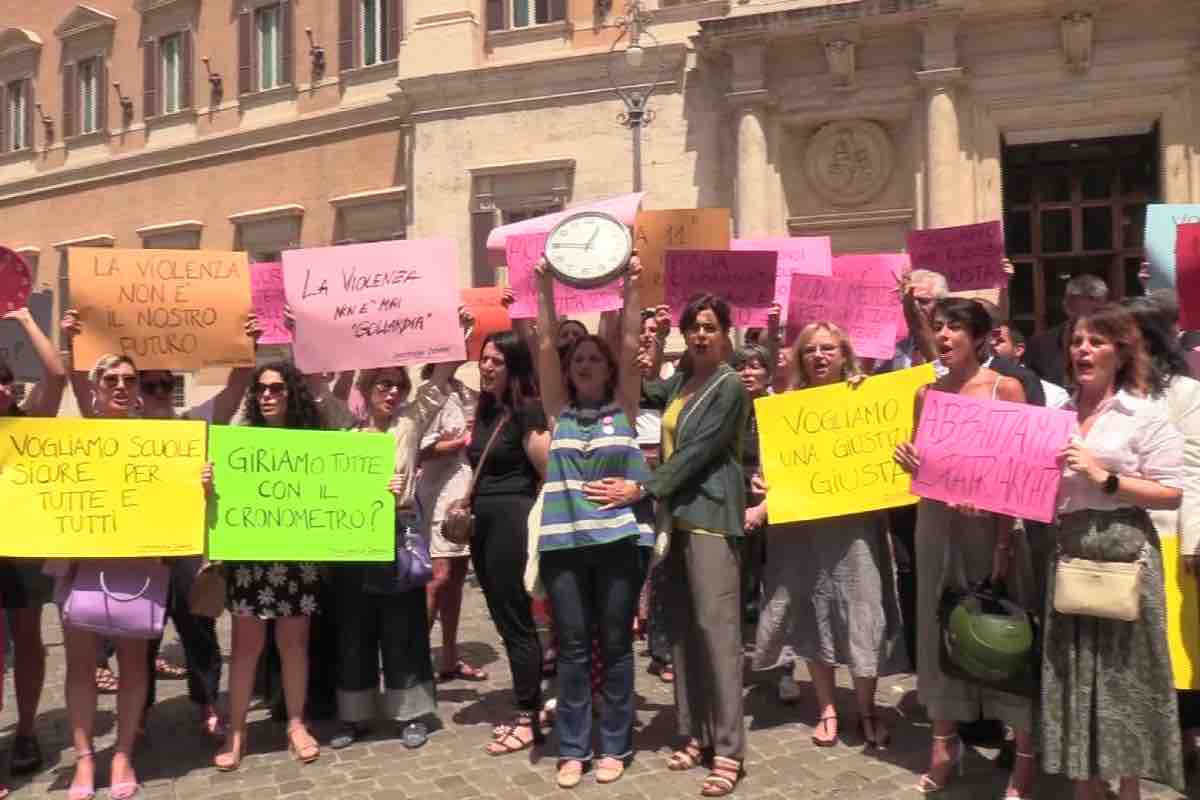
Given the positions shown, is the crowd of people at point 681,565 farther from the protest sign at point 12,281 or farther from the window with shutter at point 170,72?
the window with shutter at point 170,72

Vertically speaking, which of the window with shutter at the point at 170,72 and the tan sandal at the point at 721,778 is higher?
the window with shutter at the point at 170,72

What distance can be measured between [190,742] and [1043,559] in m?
3.94

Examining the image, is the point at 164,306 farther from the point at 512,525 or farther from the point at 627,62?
the point at 627,62

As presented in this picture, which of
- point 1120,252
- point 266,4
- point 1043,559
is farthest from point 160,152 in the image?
point 1043,559

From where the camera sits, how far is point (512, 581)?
15.3ft

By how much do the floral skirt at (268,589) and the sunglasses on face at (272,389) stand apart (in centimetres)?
75

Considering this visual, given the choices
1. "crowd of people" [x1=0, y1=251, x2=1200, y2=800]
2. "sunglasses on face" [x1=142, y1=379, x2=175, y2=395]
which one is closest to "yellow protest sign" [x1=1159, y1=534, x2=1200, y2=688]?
"crowd of people" [x1=0, y1=251, x2=1200, y2=800]

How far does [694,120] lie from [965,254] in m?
9.06

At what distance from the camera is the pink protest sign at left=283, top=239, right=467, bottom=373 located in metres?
4.93

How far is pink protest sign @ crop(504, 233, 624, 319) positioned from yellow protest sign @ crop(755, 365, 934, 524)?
4.53 feet

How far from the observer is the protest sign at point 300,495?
4.18 metres

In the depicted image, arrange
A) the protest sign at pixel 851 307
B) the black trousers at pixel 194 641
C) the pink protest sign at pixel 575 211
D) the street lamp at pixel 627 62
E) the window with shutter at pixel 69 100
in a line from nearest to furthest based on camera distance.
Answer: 1. the black trousers at pixel 194 641
2. the pink protest sign at pixel 575 211
3. the protest sign at pixel 851 307
4. the street lamp at pixel 627 62
5. the window with shutter at pixel 69 100

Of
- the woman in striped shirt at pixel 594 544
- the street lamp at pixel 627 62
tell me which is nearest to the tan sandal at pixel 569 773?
the woman in striped shirt at pixel 594 544

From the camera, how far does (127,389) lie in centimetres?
424
